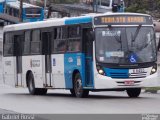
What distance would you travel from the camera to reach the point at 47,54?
2648 centimetres

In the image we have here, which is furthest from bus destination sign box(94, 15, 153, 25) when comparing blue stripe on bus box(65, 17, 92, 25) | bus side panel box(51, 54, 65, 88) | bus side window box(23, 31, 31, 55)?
bus side window box(23, 31, 31, 55)

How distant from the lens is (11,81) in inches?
1191

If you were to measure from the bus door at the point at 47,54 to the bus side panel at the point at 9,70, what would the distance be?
328 cm

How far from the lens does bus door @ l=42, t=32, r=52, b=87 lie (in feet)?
86.5

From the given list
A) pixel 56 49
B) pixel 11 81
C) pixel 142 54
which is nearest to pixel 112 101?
pixel 142 54

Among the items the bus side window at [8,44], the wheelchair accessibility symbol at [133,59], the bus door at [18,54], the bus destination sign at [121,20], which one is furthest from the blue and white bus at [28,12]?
the wheelchair accessibility symbol at [133,59]

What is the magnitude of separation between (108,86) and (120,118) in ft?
23.8

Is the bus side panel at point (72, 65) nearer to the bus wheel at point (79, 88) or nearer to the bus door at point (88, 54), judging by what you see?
the bus door at point (88, 54)

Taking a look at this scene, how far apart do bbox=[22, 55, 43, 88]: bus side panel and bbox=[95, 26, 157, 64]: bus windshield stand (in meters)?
4.66

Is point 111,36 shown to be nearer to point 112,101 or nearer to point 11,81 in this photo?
point 112,101

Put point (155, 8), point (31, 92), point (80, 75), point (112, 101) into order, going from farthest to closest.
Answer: point (155, 8) → point (31, 92) → point (80, 75) → point (112, 101)

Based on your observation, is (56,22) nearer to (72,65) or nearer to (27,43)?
(72,65)

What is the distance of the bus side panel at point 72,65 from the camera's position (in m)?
23.4

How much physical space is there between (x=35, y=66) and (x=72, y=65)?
3.74 meters
